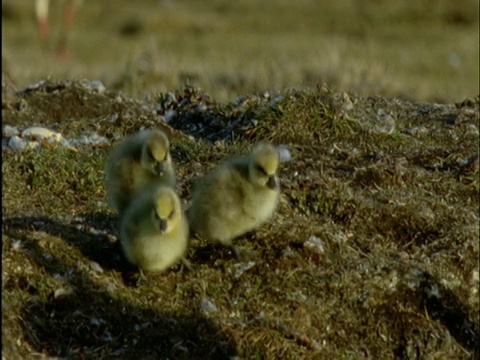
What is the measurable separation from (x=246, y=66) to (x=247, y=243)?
39.2 feet

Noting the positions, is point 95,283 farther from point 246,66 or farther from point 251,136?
point 246,66

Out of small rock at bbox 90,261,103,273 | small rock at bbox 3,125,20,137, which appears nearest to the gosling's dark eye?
small rock at bbox 90,261,103,273

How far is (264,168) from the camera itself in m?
5.63

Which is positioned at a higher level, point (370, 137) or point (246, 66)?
point (370, 137)

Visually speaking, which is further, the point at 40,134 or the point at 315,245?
the point at 40,134

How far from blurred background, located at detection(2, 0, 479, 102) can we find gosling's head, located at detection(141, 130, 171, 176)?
5.00 m

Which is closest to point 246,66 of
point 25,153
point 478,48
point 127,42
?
point 478,48

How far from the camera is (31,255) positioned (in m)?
5.65

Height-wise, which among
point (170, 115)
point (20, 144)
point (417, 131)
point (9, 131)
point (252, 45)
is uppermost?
point (417, 131)

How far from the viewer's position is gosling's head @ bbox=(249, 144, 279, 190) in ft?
18.4

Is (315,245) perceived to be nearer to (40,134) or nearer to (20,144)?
(20,144)

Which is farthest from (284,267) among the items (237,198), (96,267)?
(96,267)

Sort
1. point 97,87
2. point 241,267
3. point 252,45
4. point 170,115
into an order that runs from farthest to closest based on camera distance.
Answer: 1. point 252,45
2. point 97,87
3. point 170,115
4. point 241,267

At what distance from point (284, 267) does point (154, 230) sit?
866 mm
